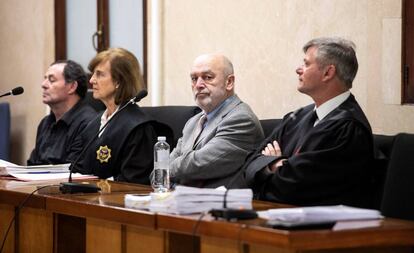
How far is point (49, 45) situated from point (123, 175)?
274 centimetres

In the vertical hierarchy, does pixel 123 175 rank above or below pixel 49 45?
below

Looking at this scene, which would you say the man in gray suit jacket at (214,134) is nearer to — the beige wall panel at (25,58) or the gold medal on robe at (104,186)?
the gold medal on robe at (104,186)

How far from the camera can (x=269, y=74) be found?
5270 mm

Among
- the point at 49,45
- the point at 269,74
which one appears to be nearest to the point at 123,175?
the point at 269,74

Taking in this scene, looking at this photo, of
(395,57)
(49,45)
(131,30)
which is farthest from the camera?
(49,45)

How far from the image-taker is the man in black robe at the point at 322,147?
12.3ft

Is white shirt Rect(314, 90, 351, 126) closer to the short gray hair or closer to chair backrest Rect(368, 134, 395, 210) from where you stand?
the short gray hair

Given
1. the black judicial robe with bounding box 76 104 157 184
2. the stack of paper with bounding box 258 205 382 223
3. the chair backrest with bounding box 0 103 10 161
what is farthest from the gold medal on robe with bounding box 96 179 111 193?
the chair backrest with bounding box 0 103 10 161

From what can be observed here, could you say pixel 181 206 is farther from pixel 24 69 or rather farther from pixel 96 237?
pixel 24 69

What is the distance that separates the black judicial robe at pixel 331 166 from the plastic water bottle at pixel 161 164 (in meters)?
0.79

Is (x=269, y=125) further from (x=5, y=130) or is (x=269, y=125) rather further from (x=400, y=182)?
(x=5, y=130)

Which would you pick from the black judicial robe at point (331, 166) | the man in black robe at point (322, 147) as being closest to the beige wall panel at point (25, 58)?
the man in black robe at point (322, 147)

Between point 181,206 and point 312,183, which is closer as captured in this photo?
point 181,206

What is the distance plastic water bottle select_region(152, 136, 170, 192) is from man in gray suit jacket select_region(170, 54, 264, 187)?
1.6 inches
